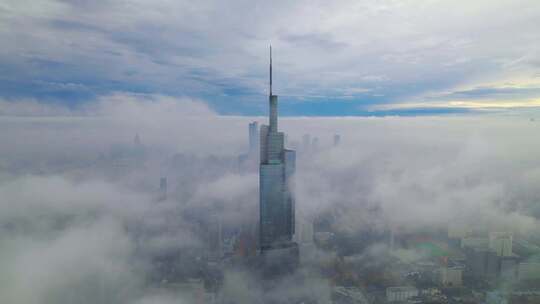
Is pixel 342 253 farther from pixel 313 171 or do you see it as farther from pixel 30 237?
pixel 30 237

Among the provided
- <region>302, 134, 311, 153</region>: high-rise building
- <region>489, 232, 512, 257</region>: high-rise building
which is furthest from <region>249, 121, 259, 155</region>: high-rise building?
<region>489, 232, 512, 257</region>: high-rise building

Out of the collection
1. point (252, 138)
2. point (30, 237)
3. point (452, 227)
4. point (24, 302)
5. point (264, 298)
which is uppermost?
point (252, 138)

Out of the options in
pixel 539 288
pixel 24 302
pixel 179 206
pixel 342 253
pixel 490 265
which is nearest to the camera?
pixel 24 302

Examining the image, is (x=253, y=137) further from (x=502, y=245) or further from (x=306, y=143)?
(x=502, y=245)

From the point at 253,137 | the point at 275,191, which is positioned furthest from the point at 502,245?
the point at 253,137

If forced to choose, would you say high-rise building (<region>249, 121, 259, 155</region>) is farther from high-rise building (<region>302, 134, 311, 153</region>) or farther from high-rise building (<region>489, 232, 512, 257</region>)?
high-rise building (<region>489, 232, 512, 257</region>)

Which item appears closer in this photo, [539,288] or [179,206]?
[539,288]

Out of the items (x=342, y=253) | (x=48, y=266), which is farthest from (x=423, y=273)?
(x=48, y=266)

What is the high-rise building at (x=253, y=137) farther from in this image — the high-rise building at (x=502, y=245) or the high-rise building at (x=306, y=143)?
the high-rise building at (x=502, y=245)

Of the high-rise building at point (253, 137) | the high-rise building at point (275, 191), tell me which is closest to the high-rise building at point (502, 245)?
the high-rise building at point (275, 191)
